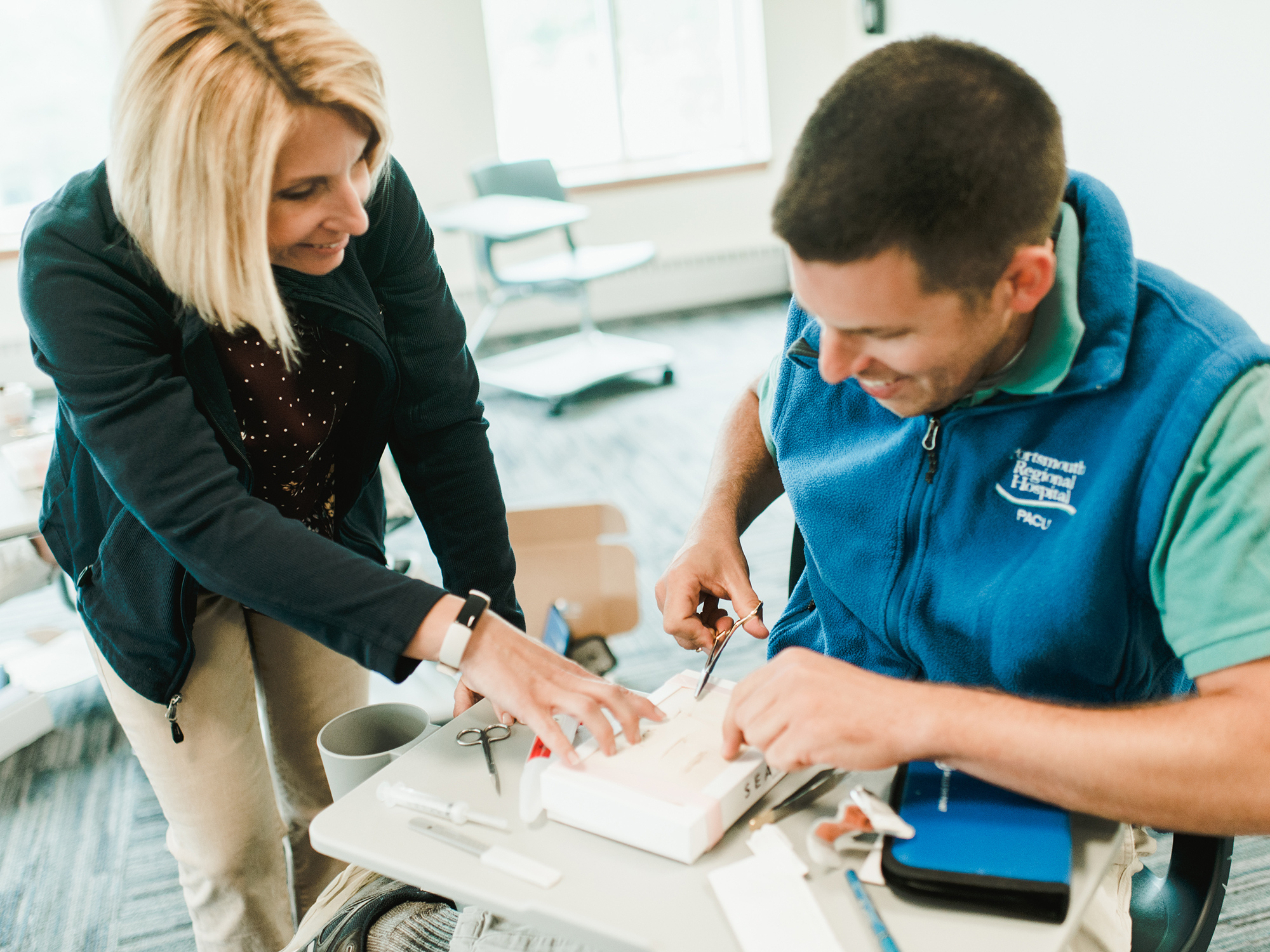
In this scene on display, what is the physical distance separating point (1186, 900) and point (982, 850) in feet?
1.15

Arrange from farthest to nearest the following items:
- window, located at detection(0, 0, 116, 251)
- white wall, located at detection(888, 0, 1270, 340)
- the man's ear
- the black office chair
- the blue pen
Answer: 1. window, located at detection(0, 0, 116, 251)
2. white wall, located at detection(888, 0, 1270, 340)
3. the black office chair
4. the man's ear
5. the blue pen

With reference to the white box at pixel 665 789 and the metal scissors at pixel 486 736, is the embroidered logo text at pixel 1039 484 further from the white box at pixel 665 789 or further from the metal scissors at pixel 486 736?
the metal scissors at pixel 486 736

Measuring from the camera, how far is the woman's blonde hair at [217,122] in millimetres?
955

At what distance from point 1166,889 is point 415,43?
5.16m

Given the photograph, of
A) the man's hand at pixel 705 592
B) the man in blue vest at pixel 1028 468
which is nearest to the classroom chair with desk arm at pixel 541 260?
the man's hand at pixel 705 592

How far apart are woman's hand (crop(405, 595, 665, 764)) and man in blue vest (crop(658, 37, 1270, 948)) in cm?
12

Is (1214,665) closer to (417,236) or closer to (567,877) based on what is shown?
(567,877)

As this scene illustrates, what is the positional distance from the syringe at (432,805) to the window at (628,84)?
5.04 m

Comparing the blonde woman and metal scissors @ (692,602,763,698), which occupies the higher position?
the blonde woman

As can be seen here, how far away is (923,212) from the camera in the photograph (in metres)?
0.79

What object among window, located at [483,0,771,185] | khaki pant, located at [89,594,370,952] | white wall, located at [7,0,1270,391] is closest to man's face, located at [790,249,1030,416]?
khaki pant, located at [89,594,370,952]

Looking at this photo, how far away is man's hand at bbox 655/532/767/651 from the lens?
1146 mm

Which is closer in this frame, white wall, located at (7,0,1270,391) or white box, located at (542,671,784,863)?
white box, located at (542,671,784,863)

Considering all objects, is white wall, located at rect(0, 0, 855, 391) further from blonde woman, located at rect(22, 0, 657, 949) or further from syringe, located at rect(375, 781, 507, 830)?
syringe, located at rect(375, 781, 507, 830)
